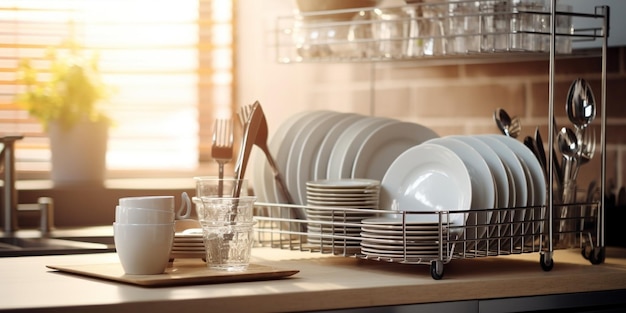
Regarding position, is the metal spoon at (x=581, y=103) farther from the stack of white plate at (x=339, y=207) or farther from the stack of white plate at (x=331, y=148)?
the stack of white plate at (x=339, y=207)

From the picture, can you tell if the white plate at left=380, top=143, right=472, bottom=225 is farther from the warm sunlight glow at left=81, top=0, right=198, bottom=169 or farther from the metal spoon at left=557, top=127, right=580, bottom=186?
the warm sunlight glow at left=81, top=0, right=198, bottom=169

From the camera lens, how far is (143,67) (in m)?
3.20

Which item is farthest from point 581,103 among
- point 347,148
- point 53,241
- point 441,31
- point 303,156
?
point 53,241

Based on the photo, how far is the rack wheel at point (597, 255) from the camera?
179cm

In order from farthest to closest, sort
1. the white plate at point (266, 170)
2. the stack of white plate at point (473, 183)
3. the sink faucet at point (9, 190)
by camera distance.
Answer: the sink faucet at point (9, 190) → the white plate at point (266, 170) → the stack of white plate at point (473, 183)

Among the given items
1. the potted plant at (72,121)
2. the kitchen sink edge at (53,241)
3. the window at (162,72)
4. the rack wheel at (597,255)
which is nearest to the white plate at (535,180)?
the rack wheel at (597,255)

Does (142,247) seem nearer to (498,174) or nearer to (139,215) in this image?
(139,215)

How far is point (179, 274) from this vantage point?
1602 mm

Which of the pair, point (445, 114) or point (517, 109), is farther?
point (445, 114)

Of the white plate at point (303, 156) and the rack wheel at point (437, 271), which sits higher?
the white plate at point (303, 156)

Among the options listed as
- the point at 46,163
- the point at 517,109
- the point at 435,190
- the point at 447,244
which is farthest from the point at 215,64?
the point at 447,244

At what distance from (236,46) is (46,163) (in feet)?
2.18

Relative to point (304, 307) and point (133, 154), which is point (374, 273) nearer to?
point (304, 307)

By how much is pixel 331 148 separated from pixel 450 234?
454 mm
